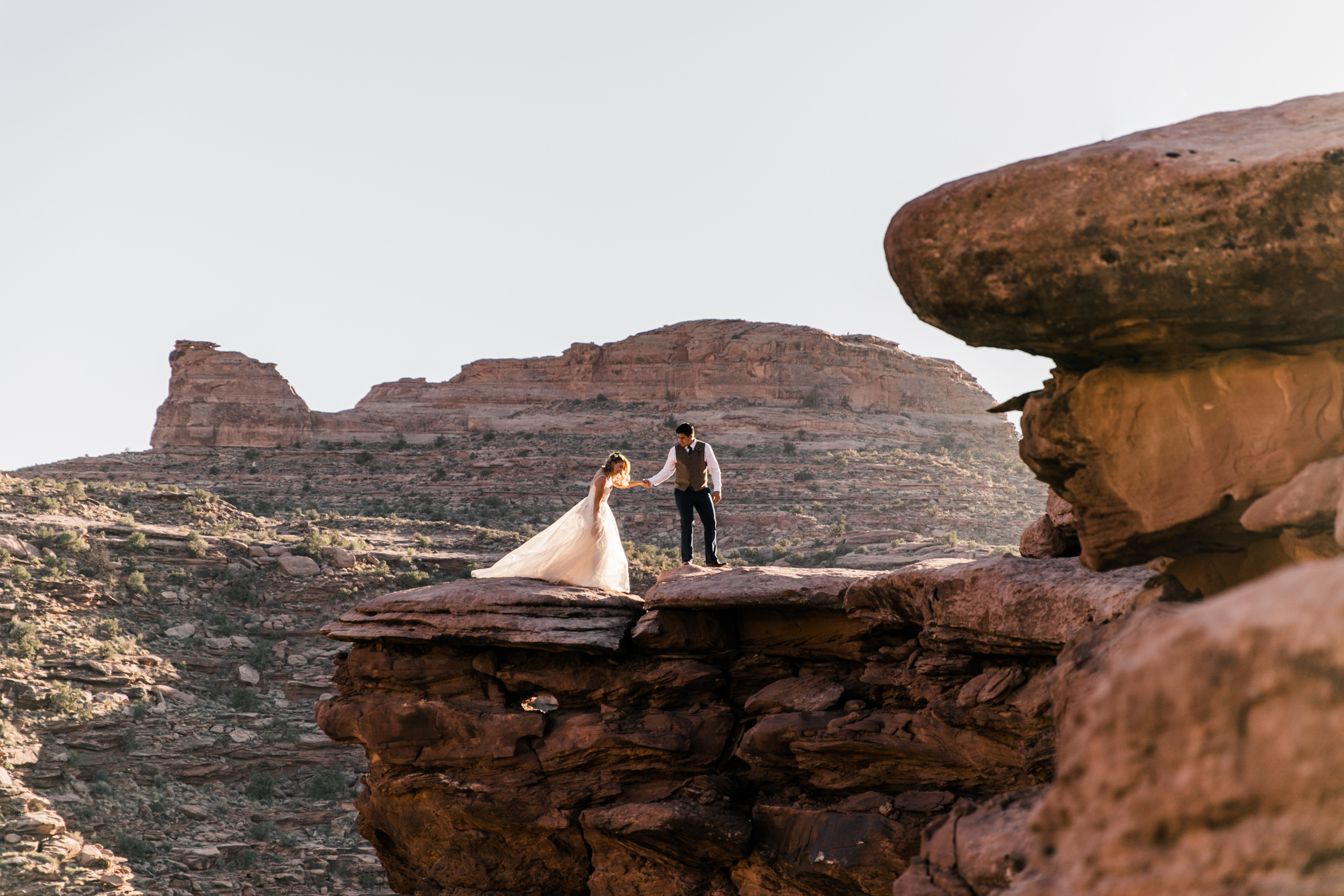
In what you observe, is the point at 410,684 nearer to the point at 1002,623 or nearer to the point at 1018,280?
the point at 1002,623

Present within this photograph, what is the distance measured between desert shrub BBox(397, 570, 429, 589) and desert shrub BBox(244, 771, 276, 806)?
826cm

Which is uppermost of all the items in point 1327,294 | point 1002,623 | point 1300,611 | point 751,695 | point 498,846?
point 1327,294

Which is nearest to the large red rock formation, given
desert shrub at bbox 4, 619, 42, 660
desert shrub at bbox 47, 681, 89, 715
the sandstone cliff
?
A: desert shrub at bbox 4, 619, 42, 660

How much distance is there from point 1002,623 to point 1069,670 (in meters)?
2.32

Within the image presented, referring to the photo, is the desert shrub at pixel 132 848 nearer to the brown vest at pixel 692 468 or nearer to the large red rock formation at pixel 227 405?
the brown vest at pixel 692 468

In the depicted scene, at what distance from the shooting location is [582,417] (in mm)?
64250

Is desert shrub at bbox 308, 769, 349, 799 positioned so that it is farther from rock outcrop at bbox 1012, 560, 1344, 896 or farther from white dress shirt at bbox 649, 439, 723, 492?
rock outcrop at bbox 1012, 560, 1344, 896

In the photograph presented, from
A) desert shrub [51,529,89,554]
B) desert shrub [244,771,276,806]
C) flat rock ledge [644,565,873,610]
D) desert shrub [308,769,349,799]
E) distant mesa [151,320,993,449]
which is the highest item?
distant mesa [151,320,993,449]

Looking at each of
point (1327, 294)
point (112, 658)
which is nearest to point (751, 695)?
point (1327, 294)

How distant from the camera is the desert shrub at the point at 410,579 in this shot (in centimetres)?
2725

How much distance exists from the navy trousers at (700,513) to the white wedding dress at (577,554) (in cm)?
75

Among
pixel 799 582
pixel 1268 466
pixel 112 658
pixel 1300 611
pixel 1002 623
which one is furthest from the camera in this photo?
pixel 112 658

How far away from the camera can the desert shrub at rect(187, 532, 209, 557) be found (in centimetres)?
2691

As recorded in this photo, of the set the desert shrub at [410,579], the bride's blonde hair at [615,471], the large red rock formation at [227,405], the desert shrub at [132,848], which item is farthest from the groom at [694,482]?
the large red rock formation at [227,405]
